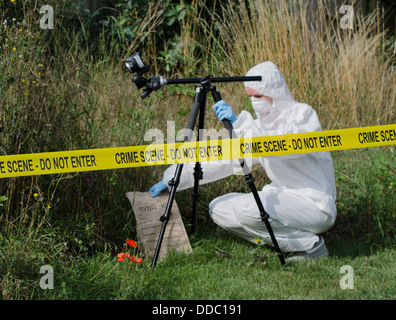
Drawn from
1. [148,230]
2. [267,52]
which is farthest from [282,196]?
[267,52]

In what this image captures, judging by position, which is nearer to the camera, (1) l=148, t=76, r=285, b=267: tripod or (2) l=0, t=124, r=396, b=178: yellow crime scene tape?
(2) l=0, t=124, r=396, b=178: yellow crime scene tape

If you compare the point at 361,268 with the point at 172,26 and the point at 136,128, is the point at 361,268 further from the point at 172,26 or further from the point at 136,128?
the point at 172,26

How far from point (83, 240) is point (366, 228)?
270cm

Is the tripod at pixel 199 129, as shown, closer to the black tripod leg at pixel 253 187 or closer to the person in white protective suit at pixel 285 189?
the black tripod leg at pixel 253 187

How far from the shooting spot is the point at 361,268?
3670 millimetres

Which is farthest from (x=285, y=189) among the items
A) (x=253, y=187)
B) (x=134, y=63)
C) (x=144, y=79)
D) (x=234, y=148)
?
(x=134, y=63)

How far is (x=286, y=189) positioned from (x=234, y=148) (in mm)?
899

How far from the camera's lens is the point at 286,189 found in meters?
3.93

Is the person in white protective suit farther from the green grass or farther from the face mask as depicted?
the green grass

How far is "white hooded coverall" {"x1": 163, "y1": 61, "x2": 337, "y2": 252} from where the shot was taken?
3.72 metres

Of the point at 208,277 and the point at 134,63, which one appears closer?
the point at 134,63

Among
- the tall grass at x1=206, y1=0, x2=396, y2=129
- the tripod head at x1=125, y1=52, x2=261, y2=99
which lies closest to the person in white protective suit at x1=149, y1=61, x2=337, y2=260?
the tripod head at x1=125, y1=52, x2=261, y2=99

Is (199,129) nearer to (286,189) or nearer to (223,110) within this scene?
(223,110)

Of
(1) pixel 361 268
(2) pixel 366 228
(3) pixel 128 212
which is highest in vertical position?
(3) pixel 128 212
